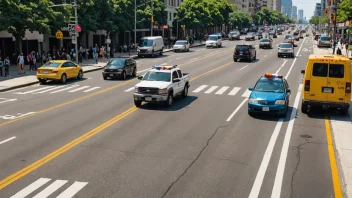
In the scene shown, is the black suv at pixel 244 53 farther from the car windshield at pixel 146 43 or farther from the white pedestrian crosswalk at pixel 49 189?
→ the white pedestrian crosswalk at pixel 49 189

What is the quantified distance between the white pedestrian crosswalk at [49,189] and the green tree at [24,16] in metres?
27.4

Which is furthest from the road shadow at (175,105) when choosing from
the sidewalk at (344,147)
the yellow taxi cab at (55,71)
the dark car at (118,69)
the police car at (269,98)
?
the yellow taxi cab at (55,71)

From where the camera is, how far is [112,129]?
16.8 m

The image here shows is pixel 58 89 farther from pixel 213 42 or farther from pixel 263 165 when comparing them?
pixel 213 42

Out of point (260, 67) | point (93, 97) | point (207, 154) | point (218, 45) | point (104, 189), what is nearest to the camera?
point (104, 189)

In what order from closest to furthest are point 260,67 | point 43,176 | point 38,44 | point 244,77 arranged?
→ point 43,176
point 244,77
point 260,67
point 38,44

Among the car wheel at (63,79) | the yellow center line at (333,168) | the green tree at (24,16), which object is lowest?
the yellow center line at (333,168)

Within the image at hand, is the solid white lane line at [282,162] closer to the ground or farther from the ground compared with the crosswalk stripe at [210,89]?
closer to the ground

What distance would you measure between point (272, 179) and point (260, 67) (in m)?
31.0

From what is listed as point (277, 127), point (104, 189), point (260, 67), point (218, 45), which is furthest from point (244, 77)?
point (218, 45)

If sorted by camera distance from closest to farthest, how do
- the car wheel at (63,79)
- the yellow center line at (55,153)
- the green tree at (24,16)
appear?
the yellow center line at (55,153)
the car wheel at (63,79)
the green tree at (24,16)

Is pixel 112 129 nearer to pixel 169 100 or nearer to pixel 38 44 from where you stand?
pixel 169 100

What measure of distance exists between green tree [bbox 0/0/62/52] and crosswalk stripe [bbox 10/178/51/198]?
27209 millimetres

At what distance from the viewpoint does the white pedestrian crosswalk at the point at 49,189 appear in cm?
1011
